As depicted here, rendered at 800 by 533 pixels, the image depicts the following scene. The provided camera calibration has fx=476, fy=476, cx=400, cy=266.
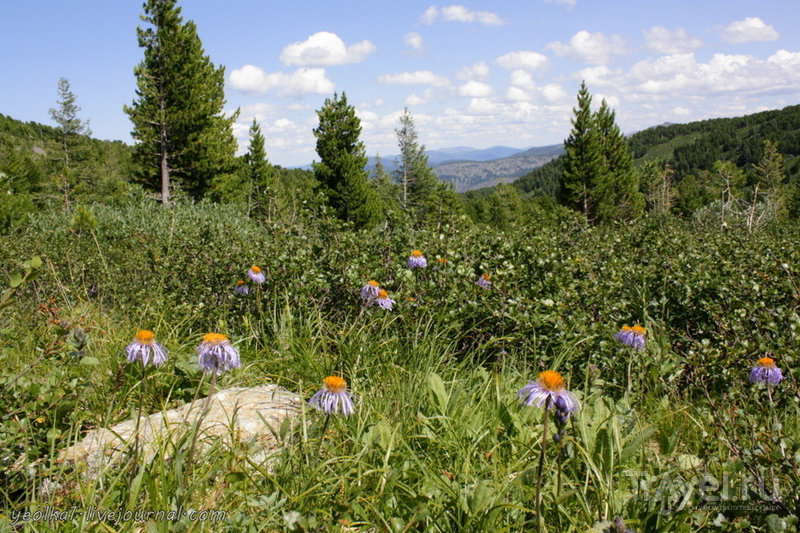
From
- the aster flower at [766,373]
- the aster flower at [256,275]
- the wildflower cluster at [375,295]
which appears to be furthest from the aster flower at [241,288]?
the aster flower at [766,373]

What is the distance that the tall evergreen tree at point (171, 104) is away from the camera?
21.8 metres

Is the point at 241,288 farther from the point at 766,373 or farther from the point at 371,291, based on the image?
the point at 766,373

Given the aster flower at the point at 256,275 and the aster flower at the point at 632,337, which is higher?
the aster flower at the point at 256,275

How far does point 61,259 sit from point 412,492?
6.07 m

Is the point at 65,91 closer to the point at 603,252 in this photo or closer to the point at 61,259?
the point at 61,259

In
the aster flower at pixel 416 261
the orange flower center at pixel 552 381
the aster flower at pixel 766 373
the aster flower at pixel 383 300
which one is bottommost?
the aster flower at pixel 766 373

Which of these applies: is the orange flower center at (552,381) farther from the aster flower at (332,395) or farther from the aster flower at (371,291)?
the aster flower at (371,291)

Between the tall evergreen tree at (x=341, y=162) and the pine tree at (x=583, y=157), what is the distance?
55.9 ft

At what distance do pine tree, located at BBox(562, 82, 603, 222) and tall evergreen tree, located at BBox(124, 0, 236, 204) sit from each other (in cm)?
2606

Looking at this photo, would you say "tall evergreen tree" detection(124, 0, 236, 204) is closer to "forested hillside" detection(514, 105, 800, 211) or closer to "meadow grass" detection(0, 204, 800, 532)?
"meadow grass" detection(0, 204, 800, 532)

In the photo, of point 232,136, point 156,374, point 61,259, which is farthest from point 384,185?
point 156,374

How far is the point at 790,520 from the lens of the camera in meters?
1.29

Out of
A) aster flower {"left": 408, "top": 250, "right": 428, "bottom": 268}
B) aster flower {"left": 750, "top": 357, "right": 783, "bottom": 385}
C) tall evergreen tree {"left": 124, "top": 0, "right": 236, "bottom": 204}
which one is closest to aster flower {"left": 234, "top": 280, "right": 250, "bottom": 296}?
aster flower {"left": 408, "top": 250, "right": 428, "bottom": 268}

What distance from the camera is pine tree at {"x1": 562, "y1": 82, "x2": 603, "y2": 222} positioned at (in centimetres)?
3675
